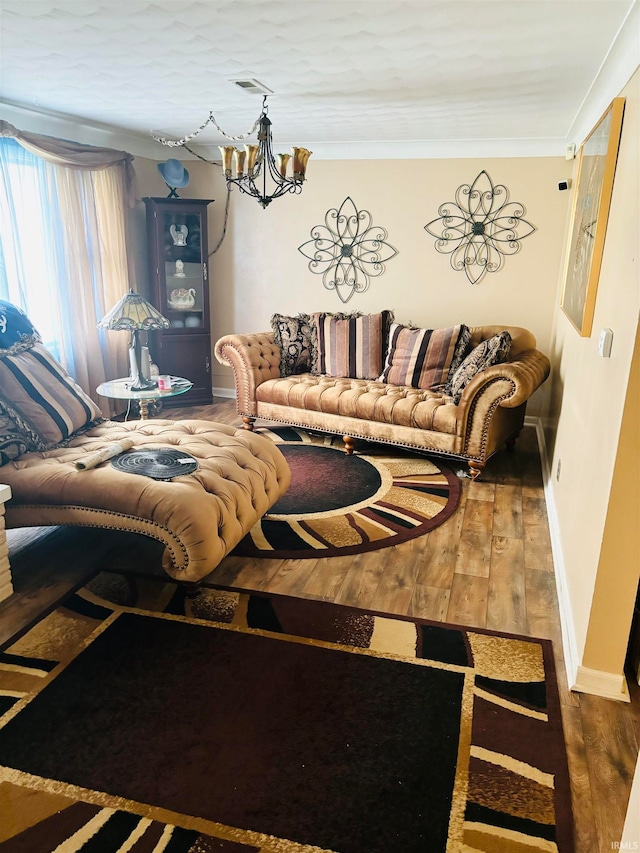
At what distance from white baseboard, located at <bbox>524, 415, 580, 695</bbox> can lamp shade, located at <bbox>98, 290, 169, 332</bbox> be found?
2.63 metres

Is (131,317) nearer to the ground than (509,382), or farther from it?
farther from it

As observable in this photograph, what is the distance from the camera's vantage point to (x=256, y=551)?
2961 mm

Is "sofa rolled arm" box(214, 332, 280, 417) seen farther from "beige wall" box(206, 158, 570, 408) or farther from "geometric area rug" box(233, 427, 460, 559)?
"beige wall" box(206, 158, 570, 408)

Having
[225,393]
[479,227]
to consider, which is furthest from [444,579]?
[225,393]

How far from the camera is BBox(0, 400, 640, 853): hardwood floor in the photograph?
1.89 meters

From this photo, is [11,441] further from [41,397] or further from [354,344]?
[354,344]

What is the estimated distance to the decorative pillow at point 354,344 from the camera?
16.0 ft

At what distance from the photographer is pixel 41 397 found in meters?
3.01

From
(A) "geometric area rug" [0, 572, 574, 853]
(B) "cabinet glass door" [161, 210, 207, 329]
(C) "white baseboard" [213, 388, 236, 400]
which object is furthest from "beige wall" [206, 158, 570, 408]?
(A) "geometric area rug" [0, 572, 574, 853]

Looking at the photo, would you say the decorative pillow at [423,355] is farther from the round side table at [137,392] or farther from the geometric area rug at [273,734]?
the geometric area rug at [273,734]

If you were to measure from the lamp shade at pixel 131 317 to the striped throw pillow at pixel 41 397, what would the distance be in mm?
669

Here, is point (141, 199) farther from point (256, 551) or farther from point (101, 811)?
point (101, 811)

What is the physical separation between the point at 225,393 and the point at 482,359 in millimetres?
2979

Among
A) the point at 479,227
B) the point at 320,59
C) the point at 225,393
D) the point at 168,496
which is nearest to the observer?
the point at 168,496
